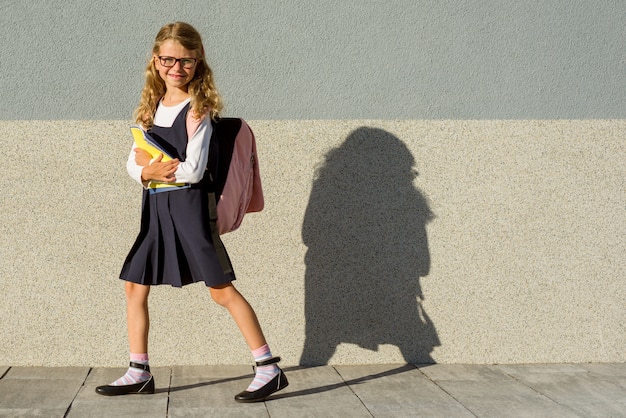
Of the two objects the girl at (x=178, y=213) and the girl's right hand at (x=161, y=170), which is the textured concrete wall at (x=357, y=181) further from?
the girl's right hand at (x=161, y=170)

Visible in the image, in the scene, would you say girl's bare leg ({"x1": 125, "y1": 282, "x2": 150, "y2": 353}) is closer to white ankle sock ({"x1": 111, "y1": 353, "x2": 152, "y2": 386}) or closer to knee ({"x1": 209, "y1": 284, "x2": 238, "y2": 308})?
white ankle sock ({"x1": 111, "y1": 353, "x2": 152, "y2": 386})

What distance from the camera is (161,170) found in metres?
4.00

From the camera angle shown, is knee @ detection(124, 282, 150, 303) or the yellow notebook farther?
knee @ detection(124, 282, 150, 303)

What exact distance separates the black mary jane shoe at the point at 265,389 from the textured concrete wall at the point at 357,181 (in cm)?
71

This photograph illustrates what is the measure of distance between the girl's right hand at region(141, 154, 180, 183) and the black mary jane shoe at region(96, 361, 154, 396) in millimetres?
941

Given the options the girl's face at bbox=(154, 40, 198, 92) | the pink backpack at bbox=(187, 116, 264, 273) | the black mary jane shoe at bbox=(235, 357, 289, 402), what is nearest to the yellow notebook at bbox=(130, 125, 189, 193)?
the pink backpack at bbox=(187, 116, 264, 273)

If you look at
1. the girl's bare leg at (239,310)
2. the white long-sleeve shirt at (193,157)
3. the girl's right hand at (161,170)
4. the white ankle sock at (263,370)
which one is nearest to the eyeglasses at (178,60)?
the white long-sleeve shirt at (193,157)

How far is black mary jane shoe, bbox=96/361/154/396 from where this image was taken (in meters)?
4.17

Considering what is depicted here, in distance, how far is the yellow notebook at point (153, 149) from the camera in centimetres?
409

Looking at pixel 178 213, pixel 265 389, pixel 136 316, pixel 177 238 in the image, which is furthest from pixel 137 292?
pixel 265 389

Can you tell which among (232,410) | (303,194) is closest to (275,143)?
(303,194)

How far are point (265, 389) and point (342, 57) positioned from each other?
6.43ft

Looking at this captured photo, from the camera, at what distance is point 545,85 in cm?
514

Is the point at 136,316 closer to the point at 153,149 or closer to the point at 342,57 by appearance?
the point at 153,149
